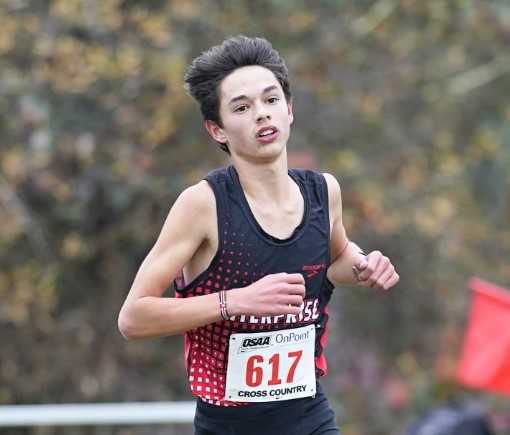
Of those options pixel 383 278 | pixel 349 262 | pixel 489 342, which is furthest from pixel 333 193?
pixel 489 342

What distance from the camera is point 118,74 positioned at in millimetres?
10742

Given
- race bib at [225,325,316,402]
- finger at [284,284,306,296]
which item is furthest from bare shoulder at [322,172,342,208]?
finger at [284,284,306,296]

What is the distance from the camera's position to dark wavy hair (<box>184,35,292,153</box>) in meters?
4.11

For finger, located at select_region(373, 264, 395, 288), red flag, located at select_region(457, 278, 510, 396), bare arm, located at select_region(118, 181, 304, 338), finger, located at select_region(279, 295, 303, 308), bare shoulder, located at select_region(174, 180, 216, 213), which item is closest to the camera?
finger, located at select_region(279, 295, 303, 308)

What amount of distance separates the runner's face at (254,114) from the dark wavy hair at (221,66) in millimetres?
25

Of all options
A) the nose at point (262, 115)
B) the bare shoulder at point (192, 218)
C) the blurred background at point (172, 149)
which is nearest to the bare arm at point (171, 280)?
the bare shoulder at point (192, 218)

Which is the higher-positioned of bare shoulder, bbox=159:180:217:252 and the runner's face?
the runner's face

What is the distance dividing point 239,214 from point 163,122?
7365 mm

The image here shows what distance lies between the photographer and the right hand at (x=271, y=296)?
147 inches

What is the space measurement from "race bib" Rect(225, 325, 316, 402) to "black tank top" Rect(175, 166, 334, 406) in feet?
0.09

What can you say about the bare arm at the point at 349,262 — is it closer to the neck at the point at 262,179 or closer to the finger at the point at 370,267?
the finger at the point at 370,267

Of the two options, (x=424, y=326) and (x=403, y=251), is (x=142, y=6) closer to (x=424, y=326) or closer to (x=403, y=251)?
(x=403, y=251)

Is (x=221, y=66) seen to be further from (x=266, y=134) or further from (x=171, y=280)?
(x=171, y=280)

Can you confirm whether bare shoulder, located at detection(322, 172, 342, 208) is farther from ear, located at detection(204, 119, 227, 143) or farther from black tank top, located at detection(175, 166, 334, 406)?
ear, located at detection(204, 119, 227, 143)
